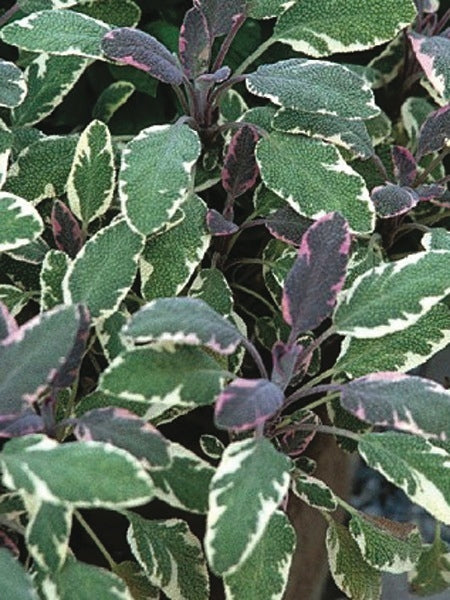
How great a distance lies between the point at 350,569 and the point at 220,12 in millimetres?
463

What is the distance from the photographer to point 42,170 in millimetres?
799

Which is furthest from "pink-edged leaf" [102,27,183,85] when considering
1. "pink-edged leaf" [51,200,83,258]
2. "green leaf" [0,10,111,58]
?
"pink-edged leaf" [51,200,83,258]

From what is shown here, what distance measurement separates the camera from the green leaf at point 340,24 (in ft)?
2.55

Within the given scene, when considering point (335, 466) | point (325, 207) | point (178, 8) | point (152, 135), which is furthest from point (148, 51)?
point (335, 466)

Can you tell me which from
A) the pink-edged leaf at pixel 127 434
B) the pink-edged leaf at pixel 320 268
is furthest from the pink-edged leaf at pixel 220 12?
the pink-edged leaf at pixel 127 434

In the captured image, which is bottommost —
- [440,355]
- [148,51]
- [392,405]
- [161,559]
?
[440,355]

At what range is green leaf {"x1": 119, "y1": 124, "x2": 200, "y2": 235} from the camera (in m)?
0.68

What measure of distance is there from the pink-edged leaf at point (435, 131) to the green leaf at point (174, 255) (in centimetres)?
22

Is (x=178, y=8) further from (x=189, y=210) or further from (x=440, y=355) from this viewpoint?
(x=440, y=355)

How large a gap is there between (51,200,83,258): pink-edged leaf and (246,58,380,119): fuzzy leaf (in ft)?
0.58

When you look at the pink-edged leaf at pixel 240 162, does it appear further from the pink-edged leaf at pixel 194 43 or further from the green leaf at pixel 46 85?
the green leaf at pixel 46 85

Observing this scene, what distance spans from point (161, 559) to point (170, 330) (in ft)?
0.64

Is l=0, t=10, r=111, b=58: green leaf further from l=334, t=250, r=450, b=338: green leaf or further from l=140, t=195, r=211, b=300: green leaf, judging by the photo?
l=334, t=250, r=450, b=338: green leaf

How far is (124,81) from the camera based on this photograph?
96 cm
